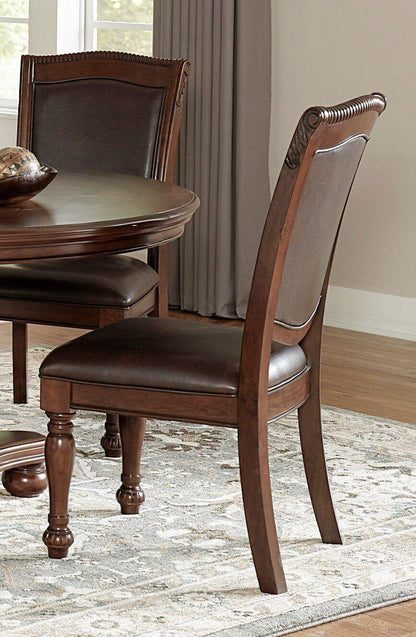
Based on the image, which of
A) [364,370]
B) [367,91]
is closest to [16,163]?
[364,370]

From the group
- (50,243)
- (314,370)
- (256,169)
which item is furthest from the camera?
(256,169)

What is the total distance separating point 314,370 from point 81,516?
0.68 metres

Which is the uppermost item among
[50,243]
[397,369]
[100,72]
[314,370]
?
[100,72]

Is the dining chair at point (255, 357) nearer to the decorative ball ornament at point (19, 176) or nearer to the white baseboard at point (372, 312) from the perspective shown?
the decorative ball ornament at point (19, 176)

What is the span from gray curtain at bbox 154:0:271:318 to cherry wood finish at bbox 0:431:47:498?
89.0 inches

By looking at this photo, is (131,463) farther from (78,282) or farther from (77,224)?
(77,224)

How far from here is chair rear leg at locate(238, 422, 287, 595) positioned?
2.07 meters

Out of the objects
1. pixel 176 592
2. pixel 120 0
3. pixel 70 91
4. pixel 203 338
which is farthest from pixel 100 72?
pixel 120 0

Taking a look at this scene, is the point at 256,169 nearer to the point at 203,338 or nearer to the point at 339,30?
the point at 339,30

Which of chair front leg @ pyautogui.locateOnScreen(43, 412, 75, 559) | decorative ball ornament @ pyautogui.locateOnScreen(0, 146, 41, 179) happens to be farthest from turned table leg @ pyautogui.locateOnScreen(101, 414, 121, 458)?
decorative ball ornament @ pyautogui.locateOnScreen(0, 146, 41, 179)

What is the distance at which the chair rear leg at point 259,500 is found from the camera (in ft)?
6.79

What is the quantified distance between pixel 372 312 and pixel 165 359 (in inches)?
107

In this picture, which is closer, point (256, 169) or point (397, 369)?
point (397, 369)

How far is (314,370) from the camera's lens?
93.0 inches
